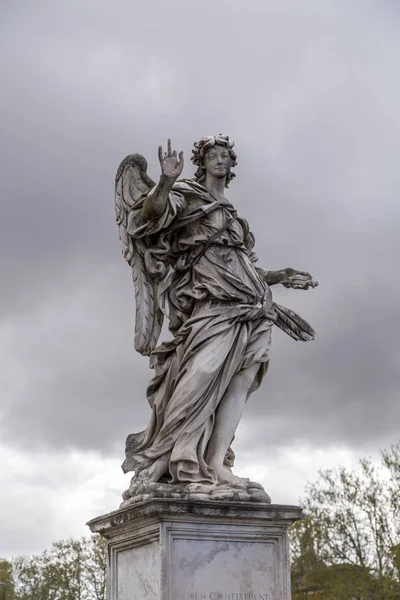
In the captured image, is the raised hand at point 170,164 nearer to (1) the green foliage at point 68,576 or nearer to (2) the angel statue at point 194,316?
(2) the angel statue at point 194,316

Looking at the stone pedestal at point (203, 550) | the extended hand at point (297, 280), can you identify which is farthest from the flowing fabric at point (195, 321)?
the extended hand at point (297, 280)

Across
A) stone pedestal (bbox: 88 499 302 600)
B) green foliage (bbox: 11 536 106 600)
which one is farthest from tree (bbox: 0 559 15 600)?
stone pedestal (bbox: 88 499 302 600)

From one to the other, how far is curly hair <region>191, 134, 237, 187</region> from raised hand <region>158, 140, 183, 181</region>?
1.03 meters

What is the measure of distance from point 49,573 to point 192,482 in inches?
1473

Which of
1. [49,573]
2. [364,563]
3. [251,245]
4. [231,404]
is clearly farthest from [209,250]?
[49,573]

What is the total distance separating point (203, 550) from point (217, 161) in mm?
4111

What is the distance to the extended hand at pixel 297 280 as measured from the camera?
11.4 m

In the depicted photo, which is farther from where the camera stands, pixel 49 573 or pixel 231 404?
pixel 49 573

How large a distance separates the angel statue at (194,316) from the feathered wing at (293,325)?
45cm

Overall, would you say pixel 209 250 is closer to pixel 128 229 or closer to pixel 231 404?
pixel 128 229

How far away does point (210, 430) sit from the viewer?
10203 mm

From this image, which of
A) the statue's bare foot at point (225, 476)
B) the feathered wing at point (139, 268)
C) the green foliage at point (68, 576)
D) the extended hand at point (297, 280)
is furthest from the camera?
the green foliage at point (68, 576)

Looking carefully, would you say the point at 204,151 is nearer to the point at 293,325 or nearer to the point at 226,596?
the point at 293,325

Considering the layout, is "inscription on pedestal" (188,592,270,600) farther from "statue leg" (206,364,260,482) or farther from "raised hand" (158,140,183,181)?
"raised hand" (158,140,183,181)
